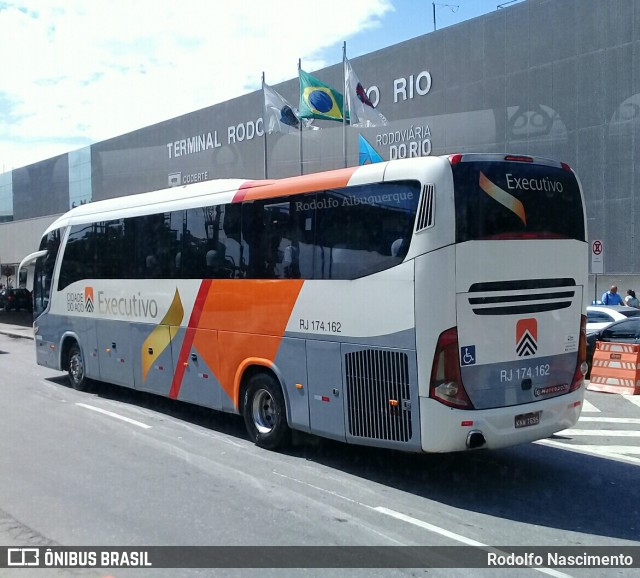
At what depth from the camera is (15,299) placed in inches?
1629

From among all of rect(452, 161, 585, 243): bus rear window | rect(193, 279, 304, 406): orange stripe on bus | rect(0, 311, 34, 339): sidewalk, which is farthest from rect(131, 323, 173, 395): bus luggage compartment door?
rect(0, 311, 34, 339): sidewalk

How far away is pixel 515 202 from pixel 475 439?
7.96 ft

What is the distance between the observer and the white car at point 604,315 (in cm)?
1529

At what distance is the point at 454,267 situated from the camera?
259 inches

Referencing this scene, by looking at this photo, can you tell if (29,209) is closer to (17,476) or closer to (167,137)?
(167,137)

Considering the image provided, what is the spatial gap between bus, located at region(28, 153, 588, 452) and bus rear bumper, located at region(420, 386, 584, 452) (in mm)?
14

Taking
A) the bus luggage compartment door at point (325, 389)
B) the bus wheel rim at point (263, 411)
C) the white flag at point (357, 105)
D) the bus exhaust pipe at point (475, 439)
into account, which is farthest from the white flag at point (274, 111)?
the bus exhaust pipe at point (475, 439)

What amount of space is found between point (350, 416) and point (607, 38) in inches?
722

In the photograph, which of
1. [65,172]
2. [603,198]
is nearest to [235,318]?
[603,198]

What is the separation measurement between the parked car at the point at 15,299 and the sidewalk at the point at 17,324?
48cm

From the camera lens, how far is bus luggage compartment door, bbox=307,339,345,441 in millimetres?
7551

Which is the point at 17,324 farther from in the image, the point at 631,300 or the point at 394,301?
the point at 394,301

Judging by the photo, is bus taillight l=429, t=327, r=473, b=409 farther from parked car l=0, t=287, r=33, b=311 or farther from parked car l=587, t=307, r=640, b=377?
parked car l=0, t=287, r=33, b=311

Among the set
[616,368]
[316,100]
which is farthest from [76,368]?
[316,100]
